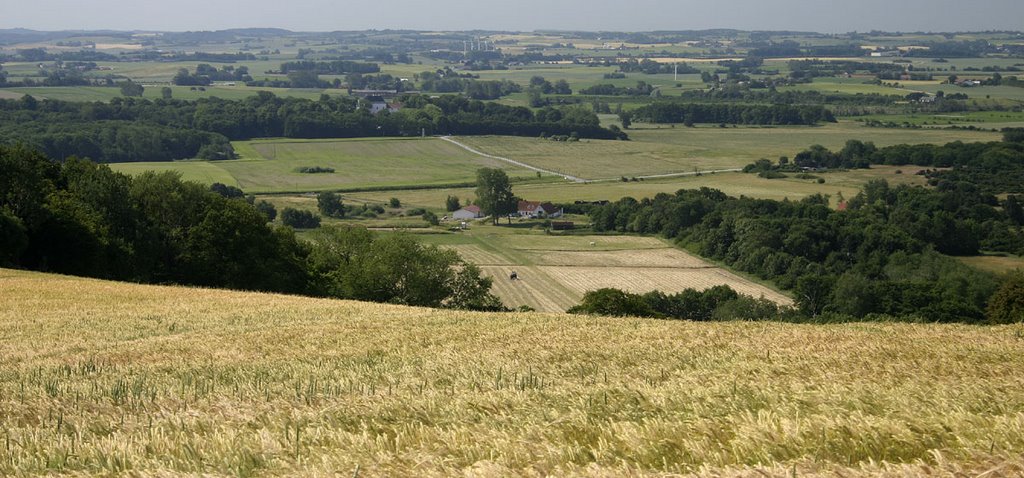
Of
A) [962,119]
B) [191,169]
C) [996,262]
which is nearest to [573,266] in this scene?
[996,262]

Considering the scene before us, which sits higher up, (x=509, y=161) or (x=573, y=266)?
(x=573, y=266)

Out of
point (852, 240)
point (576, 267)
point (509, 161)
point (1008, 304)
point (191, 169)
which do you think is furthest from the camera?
point (509, 161)

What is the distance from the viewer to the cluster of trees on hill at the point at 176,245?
46.8 m

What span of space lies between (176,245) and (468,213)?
5477 centimetres

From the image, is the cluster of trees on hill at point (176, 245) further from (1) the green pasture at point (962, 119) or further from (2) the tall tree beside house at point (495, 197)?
(1) the green pasture at point (962, 119)

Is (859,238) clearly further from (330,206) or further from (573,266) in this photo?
(330,206)

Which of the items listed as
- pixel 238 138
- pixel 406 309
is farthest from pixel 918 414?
pixel 238 138

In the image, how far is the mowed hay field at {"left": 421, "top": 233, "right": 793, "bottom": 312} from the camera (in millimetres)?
70188

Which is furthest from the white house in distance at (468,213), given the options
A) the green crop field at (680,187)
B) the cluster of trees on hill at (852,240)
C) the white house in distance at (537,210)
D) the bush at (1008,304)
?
the bush at (1008,304)

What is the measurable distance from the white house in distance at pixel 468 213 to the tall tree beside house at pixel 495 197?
0.58 m

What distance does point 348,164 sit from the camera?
5522 inches

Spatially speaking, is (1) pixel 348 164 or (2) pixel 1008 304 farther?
(1) pixel 348 164

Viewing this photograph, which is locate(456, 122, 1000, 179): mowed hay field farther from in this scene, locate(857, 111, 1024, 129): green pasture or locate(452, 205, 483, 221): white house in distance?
locate(452, 205, 483, 221): white house in distance

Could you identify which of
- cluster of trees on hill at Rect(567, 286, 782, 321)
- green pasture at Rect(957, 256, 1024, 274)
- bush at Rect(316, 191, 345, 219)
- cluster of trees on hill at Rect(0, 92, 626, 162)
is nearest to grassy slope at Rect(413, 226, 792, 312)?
cluster of trees on hill at Rect(567, 286, 782, 321)
